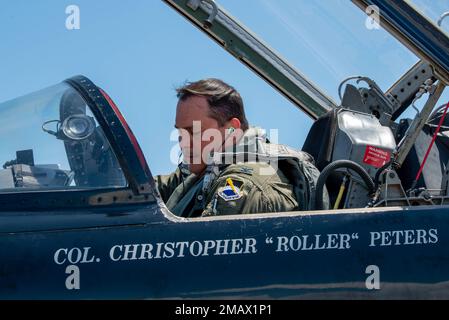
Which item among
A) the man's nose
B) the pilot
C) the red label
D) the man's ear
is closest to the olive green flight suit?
the pilot

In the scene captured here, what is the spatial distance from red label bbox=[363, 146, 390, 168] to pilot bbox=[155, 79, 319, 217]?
0.57 m

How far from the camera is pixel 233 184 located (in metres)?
2.41

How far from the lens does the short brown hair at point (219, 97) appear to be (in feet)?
9.43

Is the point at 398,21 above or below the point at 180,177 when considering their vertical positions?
above

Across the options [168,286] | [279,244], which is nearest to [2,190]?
[168,286]

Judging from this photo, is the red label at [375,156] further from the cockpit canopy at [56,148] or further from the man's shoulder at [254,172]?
the cockpit canopy at [56,148]

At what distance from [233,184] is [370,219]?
51 cm

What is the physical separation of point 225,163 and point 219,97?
38cm

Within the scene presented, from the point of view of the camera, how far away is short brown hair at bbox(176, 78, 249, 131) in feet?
9.43

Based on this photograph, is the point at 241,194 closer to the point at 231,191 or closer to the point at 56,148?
the point at 231,191

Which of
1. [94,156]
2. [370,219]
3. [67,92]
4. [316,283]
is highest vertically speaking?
[67,92]

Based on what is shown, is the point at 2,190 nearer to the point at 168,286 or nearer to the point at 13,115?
the point at 13,115

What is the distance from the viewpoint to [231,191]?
2363mm

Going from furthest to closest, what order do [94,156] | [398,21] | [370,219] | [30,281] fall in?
[398,21]
[94,156]
[370,219]
[30,281]
